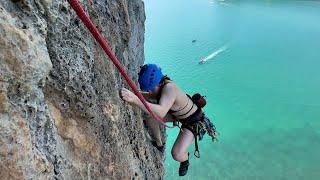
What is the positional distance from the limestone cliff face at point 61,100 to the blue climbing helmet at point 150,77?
0.23m

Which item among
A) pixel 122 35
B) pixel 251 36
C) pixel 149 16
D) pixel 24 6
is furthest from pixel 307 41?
pixel 24 6

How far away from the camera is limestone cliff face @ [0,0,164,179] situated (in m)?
1.81

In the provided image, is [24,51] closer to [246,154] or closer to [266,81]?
[246,154]

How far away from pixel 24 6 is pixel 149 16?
29.5m

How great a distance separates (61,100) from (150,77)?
4.43 ft

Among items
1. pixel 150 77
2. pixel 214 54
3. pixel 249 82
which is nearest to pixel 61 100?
pixel 150 77

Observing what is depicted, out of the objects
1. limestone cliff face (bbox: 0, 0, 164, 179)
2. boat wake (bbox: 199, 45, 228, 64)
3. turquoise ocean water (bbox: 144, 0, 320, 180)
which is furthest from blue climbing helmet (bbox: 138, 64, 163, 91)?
boat wake (bbox: 199, 45, 228, 64)

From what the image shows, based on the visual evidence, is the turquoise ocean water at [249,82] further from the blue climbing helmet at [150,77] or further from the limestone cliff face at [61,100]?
the limestone cliff face at [61,100]

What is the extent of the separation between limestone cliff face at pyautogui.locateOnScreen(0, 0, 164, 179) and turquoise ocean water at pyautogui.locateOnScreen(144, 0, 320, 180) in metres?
12.2

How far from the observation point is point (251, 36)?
28.0 metres

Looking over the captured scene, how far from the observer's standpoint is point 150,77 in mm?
3693

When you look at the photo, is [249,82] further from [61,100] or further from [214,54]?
[61,100]

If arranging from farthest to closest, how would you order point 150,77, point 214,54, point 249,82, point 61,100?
point 214,54 < point 249,82 < point 150,77 < point 61,100

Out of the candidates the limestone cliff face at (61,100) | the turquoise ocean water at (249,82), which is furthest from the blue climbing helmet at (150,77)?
the turquoise ocean water at (249,82)
